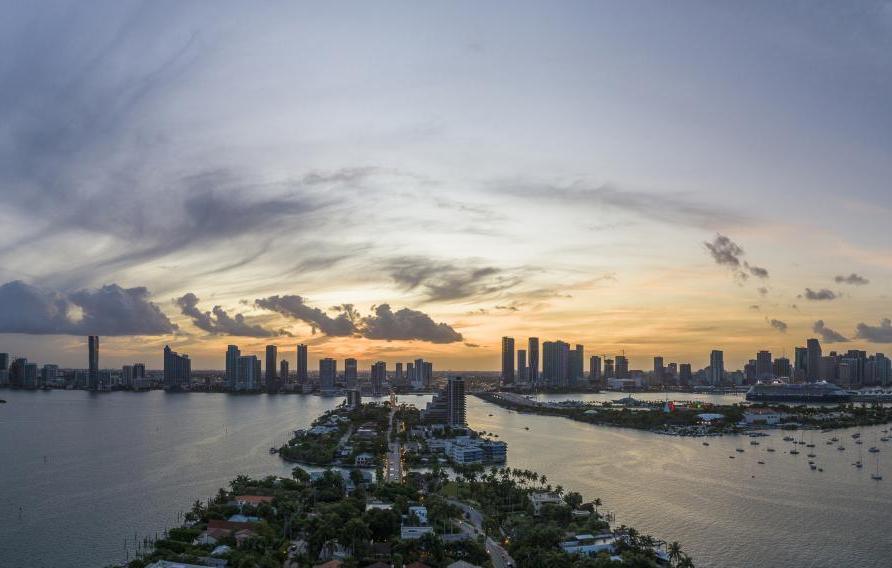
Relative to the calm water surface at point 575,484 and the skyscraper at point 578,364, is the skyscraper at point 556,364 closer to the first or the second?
the skyscraper at point 578,364

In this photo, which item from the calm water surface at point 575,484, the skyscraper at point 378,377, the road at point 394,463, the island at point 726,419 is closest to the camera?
the calm water surface at point 575,484

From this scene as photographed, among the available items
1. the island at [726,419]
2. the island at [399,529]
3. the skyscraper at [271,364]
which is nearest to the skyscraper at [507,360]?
the skyscraper at [271,364]

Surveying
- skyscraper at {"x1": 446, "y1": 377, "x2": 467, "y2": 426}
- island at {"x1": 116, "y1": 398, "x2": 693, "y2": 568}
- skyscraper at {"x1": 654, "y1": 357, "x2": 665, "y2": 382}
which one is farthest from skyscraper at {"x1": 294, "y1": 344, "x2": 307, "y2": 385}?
island at {"x1": 116, "y1": 398, "x2": 693, "y2": 568}

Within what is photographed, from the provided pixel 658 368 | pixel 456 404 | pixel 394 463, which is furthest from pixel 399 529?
pixel 658 368

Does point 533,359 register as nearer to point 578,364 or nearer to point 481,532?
point 578,364

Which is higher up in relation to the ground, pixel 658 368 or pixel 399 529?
pixel 399 529

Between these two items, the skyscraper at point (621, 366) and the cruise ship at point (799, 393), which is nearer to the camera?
the cruise ship at point (799, 393)

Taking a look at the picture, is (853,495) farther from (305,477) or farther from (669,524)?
(305,477)
